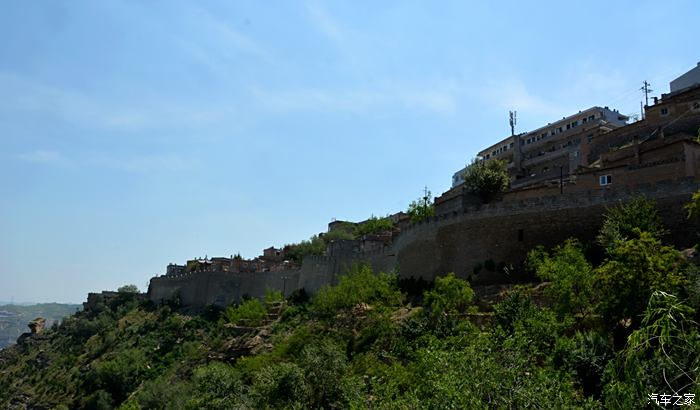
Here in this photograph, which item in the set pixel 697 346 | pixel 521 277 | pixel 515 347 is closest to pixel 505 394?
pixel 515 347

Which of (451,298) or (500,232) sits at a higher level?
(500,232)

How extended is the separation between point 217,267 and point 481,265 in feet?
151

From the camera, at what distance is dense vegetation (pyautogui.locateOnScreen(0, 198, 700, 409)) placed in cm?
1099

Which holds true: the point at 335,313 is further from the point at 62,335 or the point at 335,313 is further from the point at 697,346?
the point at 62,335

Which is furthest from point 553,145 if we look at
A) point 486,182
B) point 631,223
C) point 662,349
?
point 662,349

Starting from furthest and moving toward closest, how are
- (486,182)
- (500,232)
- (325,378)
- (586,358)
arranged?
(486,182) < (500,232) < (325,378) < (586,358)

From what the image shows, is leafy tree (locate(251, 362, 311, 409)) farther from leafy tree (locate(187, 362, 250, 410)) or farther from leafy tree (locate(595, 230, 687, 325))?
leafy tree (locate(595, 230, 687, 325))

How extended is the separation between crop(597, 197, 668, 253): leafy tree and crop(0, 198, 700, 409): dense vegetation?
0.23 meters

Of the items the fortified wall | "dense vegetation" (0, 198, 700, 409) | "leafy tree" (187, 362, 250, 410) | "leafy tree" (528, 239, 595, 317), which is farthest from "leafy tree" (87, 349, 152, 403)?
"leafy tree" (528, 239, 595, 317)

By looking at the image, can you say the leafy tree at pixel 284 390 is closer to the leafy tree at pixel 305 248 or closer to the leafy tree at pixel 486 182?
the leafy tree at pixel 486 182

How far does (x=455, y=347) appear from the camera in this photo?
805 inches

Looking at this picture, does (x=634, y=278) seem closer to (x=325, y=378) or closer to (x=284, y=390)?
(x=325, y=378)

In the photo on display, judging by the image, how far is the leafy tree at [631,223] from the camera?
1038 inches

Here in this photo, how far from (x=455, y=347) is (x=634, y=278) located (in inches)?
239
